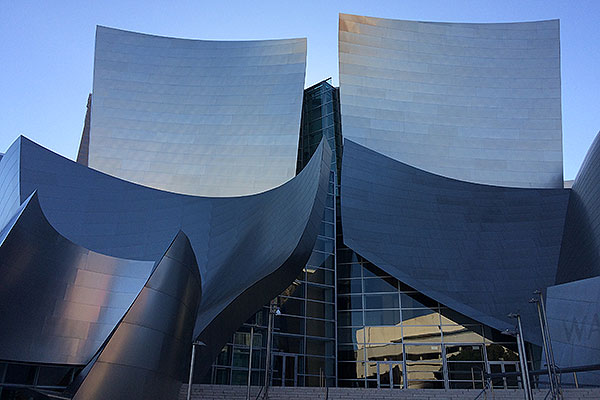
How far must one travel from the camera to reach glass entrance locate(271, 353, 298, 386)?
19.0 meters

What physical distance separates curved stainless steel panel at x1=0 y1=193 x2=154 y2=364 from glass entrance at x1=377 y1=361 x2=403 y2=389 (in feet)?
40.8

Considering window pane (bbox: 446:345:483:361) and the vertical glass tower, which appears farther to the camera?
window pane (bbox: 446:345:483:361)

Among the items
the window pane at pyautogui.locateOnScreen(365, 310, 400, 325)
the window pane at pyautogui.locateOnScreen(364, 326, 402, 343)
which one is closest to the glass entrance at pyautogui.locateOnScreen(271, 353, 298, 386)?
the window pane at pyautogui.locateOnScreen(364, 326, 402, 343)

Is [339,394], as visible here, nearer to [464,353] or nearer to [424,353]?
[424,353]

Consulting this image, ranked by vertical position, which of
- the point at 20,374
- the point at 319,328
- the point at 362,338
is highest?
the point at 319,328

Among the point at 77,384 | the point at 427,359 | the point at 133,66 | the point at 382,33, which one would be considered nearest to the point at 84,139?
the point at 133,66

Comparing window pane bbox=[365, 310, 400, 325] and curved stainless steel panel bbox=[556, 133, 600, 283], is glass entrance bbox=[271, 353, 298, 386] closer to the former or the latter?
window pane bbox=[365, 310, 400, 325]

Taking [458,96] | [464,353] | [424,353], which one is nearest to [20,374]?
[424,353]

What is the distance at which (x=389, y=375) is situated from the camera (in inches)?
764

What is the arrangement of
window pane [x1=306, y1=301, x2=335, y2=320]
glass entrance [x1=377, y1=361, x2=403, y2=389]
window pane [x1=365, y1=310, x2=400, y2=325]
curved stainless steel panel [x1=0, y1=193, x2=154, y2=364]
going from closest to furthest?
1. curved stainless steel panel [x1=0, y1=193, x2=154, y2=364]
2. glass entrance [x1=377, y1=361, x2=403, y2=389]
3. window pane [x1=365, y1=310, x2=400, y2=325]
4. window pane [x1=306, y1=301, x2=335, y2=320]

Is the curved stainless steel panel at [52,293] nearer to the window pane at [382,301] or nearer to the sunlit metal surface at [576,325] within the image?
the sunlit metal surface at [576,325]

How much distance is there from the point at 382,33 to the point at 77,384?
23361mm

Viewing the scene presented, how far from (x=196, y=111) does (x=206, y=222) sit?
10.2 metres

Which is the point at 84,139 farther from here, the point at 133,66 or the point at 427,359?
the point at 427,359
